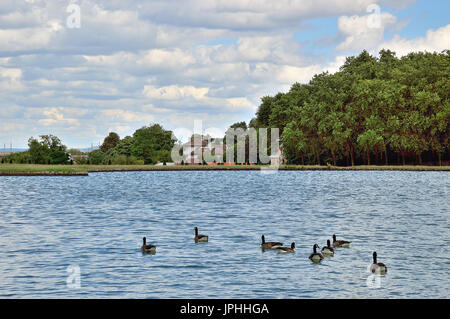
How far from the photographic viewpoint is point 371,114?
149 m

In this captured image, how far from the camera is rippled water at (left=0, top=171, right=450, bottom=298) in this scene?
2470 centimetres

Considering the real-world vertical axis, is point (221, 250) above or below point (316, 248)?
below

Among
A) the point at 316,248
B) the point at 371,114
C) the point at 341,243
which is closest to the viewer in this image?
the point at 316,248

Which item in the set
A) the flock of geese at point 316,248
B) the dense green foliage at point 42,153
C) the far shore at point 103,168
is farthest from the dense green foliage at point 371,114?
the flock of geese at point 316,248

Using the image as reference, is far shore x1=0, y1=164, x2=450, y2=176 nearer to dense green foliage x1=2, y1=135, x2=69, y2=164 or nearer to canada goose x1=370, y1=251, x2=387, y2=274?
dense green foliage x1=2, y1=135, x2=69, y2=164

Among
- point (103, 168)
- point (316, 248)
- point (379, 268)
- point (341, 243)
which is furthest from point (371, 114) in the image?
point (379, 268)

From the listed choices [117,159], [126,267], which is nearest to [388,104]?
[117,159]

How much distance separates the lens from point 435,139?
13800 cm

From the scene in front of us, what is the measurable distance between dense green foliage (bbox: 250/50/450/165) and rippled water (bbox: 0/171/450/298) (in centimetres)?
7661

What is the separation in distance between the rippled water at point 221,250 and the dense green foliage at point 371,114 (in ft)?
251

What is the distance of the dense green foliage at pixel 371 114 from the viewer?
455ft

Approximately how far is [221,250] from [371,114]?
121 metres

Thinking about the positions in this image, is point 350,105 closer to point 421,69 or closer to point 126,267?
point 421,69

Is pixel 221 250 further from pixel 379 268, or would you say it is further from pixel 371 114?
pixel 371 114
